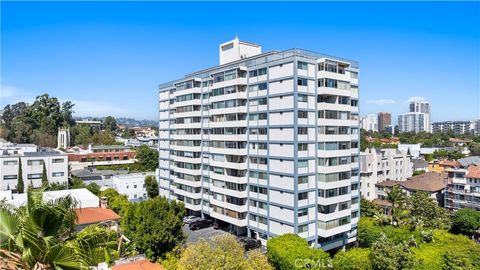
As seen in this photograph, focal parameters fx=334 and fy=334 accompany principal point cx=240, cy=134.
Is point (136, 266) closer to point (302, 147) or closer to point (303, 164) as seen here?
point (303, 164)

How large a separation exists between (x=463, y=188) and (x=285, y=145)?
107 feet

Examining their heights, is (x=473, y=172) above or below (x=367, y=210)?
above

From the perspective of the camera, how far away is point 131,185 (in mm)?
55969

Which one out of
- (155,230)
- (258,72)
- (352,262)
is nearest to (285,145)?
(258,72)

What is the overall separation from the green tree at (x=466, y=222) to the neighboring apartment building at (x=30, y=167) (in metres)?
54.2

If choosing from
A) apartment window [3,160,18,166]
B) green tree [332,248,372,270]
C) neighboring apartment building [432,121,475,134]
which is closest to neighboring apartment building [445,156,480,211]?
green tree [332,248,372,270]

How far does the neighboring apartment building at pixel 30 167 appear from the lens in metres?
47.7

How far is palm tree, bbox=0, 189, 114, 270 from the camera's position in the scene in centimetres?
623

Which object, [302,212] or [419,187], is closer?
[302,212]

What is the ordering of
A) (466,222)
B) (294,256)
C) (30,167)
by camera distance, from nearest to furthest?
(294,256) → (466,222) → (30,167)

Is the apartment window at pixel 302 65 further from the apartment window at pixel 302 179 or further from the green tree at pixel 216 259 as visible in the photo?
the green tree at pixel 216 259

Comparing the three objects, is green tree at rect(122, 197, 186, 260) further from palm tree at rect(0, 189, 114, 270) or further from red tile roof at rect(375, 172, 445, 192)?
red tile roof at rect(375, 172, 445, 192)

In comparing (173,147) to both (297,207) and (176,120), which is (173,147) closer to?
(176,120)

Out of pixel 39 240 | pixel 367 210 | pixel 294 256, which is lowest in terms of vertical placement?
pixel 367 210
